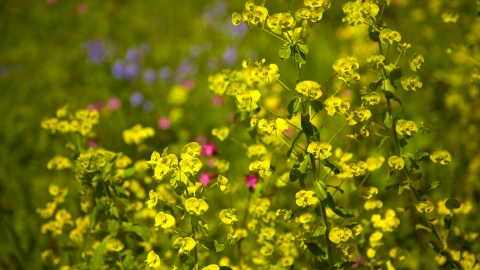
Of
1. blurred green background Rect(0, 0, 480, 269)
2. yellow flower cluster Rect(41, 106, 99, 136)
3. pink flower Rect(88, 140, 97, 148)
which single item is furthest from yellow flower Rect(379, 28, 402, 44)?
pink flower Rect(88, 140, 97, 148)

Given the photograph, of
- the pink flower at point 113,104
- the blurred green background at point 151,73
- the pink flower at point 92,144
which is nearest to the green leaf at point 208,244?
the blurred green background at point 151,73

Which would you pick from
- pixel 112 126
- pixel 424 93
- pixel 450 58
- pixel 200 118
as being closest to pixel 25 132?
pixel 112 126

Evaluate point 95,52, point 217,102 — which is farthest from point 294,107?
point 95,52

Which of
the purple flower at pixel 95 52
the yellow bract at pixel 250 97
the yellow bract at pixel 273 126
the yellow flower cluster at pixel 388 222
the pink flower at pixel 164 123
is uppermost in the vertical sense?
the yellow bract at pixel 250 97

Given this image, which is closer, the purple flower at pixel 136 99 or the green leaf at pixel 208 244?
the green leaf at pixel 208 244

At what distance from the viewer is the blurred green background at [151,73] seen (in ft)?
7.95

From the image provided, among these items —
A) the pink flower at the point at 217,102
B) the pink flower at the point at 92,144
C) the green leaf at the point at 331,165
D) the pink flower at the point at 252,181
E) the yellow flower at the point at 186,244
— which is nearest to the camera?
the yellow flower at the point at 186,244

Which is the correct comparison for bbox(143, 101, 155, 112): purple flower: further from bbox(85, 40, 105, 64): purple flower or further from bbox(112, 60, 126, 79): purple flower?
bbox(85, 40, 105, 64): purple flower

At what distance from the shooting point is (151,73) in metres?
3.44

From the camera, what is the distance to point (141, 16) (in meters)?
4.66

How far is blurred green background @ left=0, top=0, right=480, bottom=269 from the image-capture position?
2.42m

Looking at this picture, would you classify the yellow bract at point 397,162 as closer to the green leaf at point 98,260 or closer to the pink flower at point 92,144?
the green leaf at point 98,260

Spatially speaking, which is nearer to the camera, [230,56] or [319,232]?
[319,232]

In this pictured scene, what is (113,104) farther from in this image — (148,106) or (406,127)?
(406,127)
